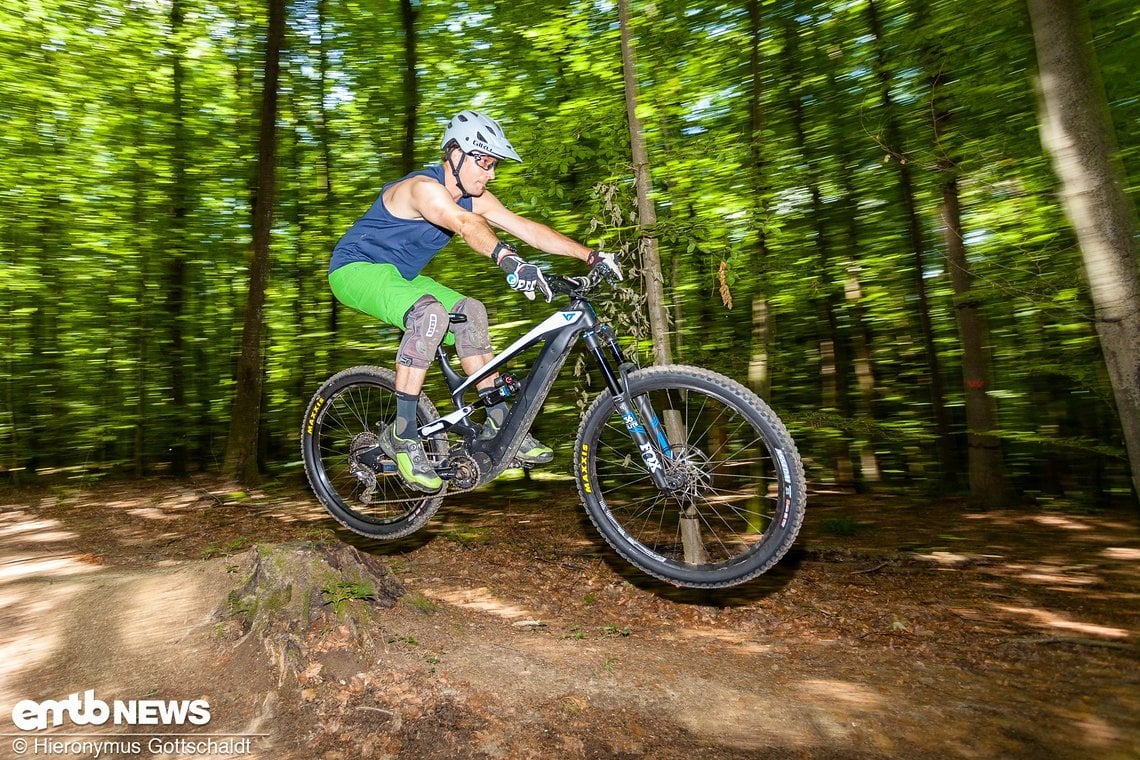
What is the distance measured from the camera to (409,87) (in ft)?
37.7

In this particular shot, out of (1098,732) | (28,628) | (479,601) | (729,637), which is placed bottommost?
(1098,732)

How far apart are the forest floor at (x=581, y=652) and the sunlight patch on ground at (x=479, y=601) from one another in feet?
0.18

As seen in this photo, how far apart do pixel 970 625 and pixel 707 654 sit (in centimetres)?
254

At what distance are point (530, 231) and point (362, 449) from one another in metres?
2.12

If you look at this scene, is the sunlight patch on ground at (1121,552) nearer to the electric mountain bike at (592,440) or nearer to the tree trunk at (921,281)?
the tree trunk at (921,281)

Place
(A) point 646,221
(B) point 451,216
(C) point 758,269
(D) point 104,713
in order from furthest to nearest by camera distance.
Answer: (C) point 758,269 < (A) point 646,221 < (D) point 104,713 < (B) point 451,216

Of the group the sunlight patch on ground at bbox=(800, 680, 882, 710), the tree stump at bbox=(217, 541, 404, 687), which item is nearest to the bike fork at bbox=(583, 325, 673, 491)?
the sunlight patch on ground at bbox=(800, 680, 882, 710)

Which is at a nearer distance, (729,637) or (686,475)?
(686,475)

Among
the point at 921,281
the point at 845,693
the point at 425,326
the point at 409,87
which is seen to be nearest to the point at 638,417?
the point at 425,326

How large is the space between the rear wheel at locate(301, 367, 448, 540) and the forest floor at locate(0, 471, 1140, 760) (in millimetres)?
725

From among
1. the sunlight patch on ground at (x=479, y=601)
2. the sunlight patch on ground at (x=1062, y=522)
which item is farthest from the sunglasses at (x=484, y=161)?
the sunlight patch on ground at (x=1062, y=522)

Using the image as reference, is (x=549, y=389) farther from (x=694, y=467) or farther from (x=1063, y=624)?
(x=1063, y=624)

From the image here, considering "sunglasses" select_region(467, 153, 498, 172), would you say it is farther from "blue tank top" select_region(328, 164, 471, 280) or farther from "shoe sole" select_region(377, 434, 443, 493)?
"shoe sole" select_region(377, 434, 443, 493)

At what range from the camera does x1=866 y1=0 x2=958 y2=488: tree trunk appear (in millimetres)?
9281
